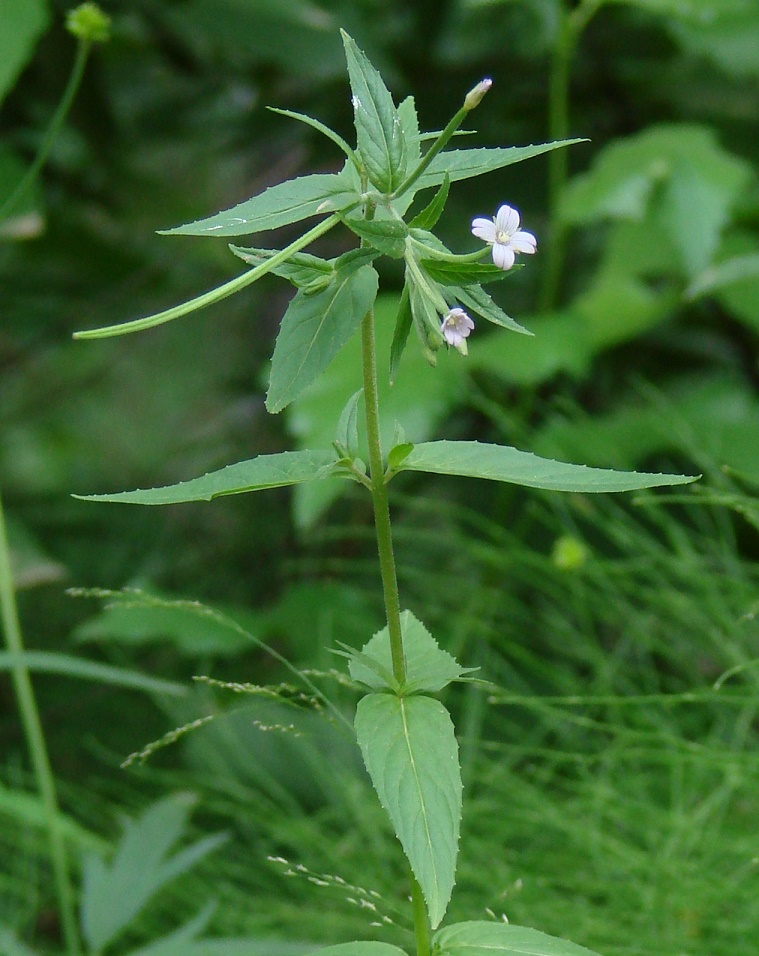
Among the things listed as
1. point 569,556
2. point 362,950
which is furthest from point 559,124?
point 362,950

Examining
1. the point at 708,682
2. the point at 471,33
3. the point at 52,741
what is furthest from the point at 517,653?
the point at 471,33

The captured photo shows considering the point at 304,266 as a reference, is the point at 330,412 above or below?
below

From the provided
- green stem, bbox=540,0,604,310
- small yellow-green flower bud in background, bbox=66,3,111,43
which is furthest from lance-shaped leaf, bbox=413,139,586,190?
green stem, bbox=540,0,604,310

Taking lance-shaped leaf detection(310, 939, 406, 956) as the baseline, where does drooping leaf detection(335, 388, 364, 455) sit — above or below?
above

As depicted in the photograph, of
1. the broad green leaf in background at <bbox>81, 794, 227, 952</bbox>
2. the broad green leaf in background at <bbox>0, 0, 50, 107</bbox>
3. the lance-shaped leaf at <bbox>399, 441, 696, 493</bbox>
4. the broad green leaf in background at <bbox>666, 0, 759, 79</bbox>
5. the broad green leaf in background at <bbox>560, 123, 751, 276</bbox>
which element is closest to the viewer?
the lance-shaped leaf at <bbox>399, 441, 696, 493</bbox>

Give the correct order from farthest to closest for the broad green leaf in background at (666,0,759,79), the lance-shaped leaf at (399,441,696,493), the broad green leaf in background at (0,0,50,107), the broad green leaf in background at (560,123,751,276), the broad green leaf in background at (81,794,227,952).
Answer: the broad green leaf in background at (666,0,759,79) → the broad green leaf in background at (560,123,751,276) → the broad green leaf in background at (0,0,50,107) → the broad green leaf in background at (81,794,227,952) → the lance-shaped leaf at (399,441,696,493)

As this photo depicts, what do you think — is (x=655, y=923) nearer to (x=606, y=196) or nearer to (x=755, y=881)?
(x=755, y=881)

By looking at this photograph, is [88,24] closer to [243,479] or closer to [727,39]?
[243,479]

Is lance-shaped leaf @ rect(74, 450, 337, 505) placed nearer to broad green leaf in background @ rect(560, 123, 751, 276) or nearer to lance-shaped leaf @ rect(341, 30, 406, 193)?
lance-shaped leaf @ rect(341, 30, 406, 193)
